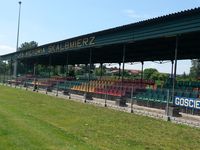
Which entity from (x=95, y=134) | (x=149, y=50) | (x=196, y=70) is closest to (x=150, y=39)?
(x=149, y=50)

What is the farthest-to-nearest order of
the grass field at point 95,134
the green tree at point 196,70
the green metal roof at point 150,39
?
the green tree at point 196,70 → the green metal roof at point 150,39 → the grass field at point 95,134

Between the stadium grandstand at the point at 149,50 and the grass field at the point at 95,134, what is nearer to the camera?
the grass field at the point at 95,134

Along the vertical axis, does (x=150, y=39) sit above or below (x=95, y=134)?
above

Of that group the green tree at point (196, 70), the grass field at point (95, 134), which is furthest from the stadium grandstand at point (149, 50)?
the green tree at point (196, 70)

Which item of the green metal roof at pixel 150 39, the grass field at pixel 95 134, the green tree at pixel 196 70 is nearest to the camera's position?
the grass field at pixel 95 134

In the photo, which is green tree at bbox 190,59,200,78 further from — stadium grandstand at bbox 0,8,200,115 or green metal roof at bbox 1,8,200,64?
stadium grandstand at bbox 0,8,200,115

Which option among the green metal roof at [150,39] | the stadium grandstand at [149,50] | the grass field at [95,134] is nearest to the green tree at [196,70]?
the green metal roof at [150,39]

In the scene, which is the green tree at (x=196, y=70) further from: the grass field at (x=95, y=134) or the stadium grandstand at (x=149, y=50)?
the grass field at (x=95, y=134)

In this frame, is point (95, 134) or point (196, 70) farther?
point (196, 70)

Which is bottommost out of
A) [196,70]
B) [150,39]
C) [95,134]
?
[95,134]

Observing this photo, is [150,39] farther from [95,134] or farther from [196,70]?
[196,70]

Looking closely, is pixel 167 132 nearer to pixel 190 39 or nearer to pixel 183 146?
pixel 183 146

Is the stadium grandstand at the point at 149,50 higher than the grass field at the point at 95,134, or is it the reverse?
the stadium grandstand at the point at 149,50

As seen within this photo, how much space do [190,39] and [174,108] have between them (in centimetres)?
656
